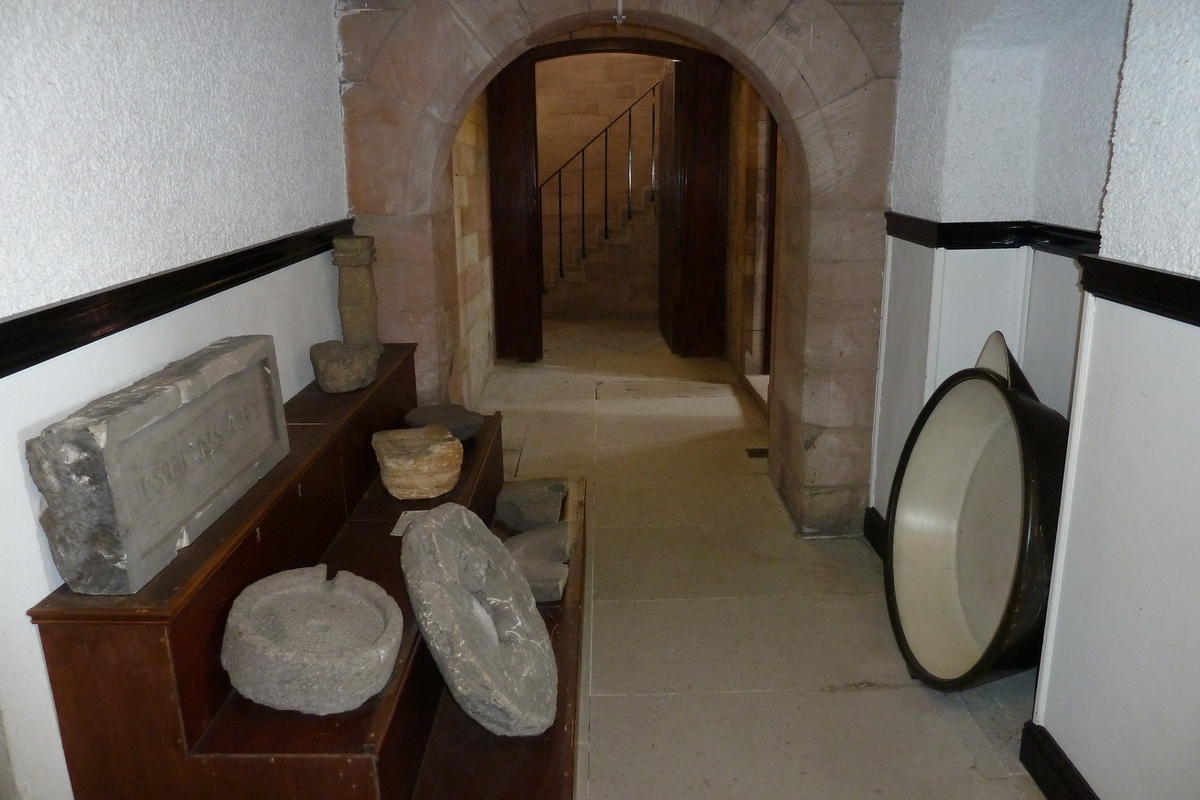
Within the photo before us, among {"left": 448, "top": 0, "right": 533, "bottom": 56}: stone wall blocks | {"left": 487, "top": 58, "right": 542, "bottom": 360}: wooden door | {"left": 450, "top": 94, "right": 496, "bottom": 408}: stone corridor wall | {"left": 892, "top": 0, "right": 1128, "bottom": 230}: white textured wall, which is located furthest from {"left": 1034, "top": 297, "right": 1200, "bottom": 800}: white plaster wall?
{"left": 487, "top": 58, "right": 542, "bottom": 360}: wooden door

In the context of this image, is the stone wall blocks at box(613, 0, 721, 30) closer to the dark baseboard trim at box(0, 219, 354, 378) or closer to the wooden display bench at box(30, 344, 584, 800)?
the dark baseboard trim at box(0, 219, 354, 378)

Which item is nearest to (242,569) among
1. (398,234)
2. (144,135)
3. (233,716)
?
(233,716)

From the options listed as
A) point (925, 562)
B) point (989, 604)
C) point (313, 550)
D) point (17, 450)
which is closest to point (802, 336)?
point (925, 562)

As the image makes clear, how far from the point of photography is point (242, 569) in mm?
1992

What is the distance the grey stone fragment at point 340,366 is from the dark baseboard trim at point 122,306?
1.07 ft

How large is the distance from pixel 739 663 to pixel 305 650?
1.52 meters

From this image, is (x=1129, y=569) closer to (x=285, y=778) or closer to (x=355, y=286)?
(x=285, y=778)

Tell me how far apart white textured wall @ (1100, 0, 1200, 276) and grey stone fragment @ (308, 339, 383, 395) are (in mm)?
2191

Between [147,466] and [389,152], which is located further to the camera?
[389,152]

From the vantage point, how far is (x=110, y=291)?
184 cm

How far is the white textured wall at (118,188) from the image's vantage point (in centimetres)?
159

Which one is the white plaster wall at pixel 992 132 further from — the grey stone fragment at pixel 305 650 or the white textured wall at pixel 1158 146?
the grey stone fragment at pixel 305 650

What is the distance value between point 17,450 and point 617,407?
430 cm

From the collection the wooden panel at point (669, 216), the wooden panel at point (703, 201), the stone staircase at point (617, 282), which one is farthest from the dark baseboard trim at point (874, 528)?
the stone staircase at point (617, 282)
